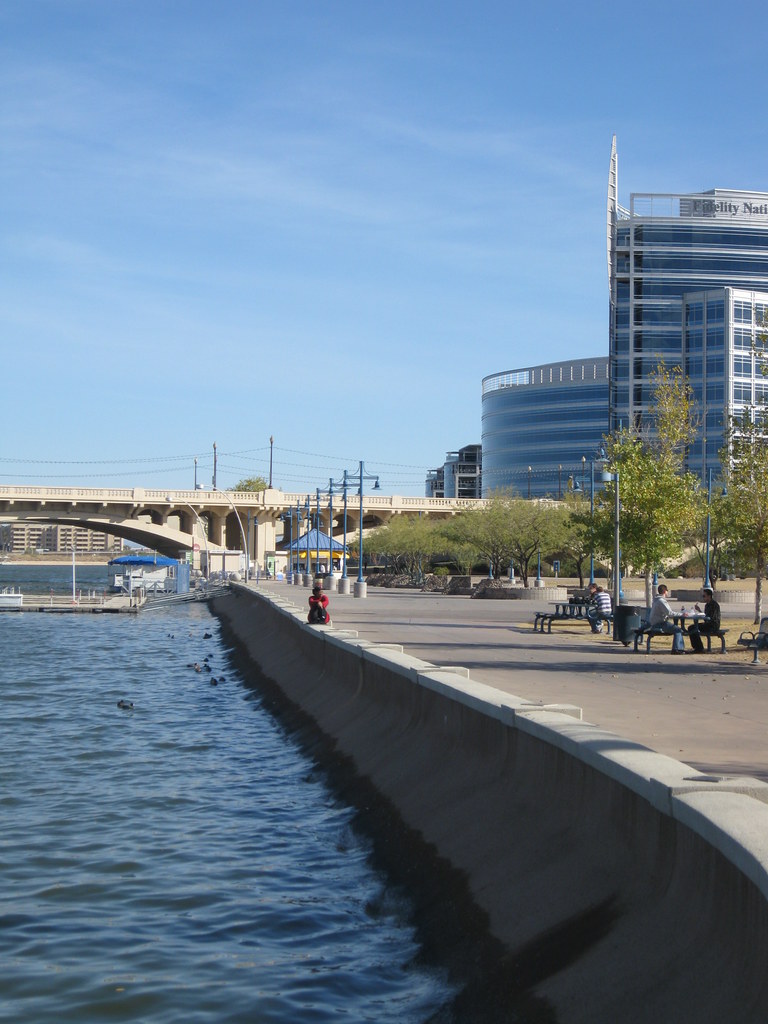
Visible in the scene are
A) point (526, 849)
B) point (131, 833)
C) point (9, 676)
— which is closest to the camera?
point (526, 849)

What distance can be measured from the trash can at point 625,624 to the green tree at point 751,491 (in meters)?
2.61

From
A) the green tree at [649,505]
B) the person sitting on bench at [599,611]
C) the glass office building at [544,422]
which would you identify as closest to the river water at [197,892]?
the person sitting on bench at [599,611]

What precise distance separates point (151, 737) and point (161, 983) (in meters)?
11.8

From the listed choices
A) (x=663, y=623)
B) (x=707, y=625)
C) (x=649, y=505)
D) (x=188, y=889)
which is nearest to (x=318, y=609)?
(x=663, y=623)

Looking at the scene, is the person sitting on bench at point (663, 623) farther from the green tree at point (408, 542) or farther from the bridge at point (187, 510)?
the bridge at point (187, 510)

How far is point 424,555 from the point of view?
9550 cm

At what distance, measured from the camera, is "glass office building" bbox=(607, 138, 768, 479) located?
120 metres

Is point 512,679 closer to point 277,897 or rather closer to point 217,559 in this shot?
point 277,897

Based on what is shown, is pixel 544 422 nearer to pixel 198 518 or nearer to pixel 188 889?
pixel 198 518

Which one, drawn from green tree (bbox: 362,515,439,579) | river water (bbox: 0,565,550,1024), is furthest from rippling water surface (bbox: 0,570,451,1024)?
green tree (bbox: 362,515,439,579)

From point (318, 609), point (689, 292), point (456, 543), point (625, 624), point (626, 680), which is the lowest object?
point (626, 680)

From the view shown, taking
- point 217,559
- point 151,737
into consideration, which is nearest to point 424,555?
point 217,559

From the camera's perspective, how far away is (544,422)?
160 metres

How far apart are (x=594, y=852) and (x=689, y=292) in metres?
125
